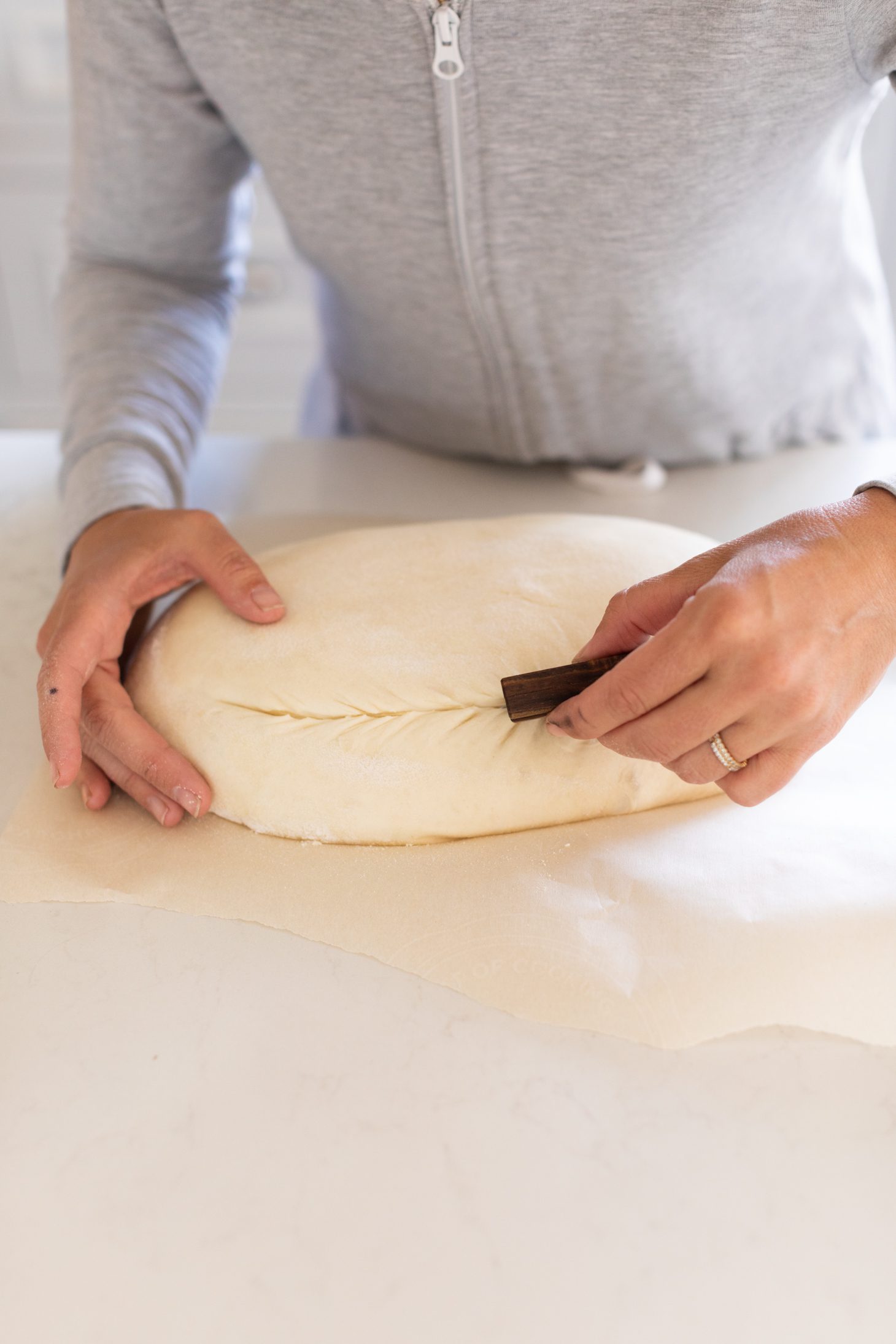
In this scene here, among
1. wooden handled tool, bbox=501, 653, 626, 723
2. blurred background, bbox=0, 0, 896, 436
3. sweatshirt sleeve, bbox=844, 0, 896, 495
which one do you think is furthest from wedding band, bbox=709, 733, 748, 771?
blurred background, bbox=0, 0, 896, 436

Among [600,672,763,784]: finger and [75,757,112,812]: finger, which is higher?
[600,672,763,784]: finger

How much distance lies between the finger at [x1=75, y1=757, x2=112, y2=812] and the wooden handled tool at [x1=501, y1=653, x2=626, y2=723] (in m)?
0.38

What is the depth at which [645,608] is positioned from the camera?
2.53ft

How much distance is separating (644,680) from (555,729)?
0.41 feet

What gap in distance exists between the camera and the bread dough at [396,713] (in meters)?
0.85

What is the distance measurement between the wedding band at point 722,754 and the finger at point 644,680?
5cm

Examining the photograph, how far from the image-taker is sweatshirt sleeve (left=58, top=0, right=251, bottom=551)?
1046mm

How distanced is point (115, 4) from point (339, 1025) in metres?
1.00

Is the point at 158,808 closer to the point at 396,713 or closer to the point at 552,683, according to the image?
the point at 396,713

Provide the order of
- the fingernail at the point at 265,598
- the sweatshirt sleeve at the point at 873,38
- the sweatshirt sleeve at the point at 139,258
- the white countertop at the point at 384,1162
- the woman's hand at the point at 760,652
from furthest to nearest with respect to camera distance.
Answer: the sweatshirt sleeve at the point at 139,258, the fingernail at the point at 265,598, the sweatshirt sleeve at the point at 873,38, the woman's hand at the point at 760,652, the white countertop at the point at 384,1162

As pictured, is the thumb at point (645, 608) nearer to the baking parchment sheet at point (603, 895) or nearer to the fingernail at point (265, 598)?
the baking parchment sheet at point (603, 895)

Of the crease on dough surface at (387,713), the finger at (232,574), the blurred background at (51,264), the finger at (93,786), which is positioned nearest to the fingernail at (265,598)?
the finger at (232,574)

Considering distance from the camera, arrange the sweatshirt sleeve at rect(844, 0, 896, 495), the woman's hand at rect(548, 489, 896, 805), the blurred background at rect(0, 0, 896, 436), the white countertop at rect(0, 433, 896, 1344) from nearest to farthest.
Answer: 1. the white countertop at rect(0, 433, 896, 1344)
2. the woman's hand at rect(548, 489, 896, 805)
3. the sweatshirt sleeve at rect(844, 0, 896, 495)
4. the blurred background at rect(0, 0, 896, 436)

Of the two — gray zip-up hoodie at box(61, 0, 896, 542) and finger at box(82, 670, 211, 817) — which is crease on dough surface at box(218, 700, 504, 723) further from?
gray zip-up hoodie at box(61, 0, 896, 542)
